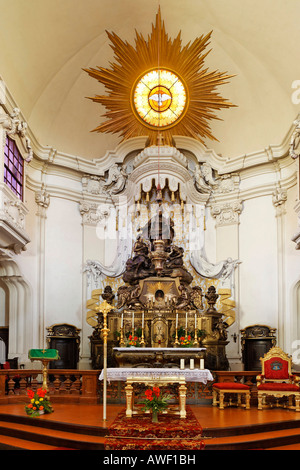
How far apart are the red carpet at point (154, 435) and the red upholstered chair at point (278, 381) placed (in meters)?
2.13

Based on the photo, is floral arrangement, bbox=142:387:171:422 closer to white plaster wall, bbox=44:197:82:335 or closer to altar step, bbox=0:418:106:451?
altar step, bbox=0:418:106:451

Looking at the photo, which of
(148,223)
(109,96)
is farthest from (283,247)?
(109,96)

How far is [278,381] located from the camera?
392 inches

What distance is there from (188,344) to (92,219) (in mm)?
5780

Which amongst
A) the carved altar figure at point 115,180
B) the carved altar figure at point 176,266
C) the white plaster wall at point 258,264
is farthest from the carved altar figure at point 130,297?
the carved altar figure at point 115,180

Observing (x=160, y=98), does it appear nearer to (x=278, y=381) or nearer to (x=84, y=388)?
(x=84, y=388)

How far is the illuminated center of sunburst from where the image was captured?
1484 cm

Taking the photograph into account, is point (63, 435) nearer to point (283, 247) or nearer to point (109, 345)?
point (109, 345)

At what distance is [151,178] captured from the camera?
15148mm

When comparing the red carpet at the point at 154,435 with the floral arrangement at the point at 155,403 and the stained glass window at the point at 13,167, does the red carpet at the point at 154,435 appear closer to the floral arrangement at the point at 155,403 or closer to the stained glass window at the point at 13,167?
the floral arrangement at the point at 155,403

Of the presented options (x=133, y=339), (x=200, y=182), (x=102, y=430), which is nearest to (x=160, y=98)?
(x=200, y=182)

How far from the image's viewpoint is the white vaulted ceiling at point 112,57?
484 inches

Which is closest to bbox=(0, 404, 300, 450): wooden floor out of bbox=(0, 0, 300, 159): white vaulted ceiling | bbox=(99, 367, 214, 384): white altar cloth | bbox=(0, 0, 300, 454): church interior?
bbox=(99, 367, 214, 384): white altar cloth

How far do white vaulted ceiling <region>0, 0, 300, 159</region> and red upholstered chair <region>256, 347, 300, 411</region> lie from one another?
698cm
